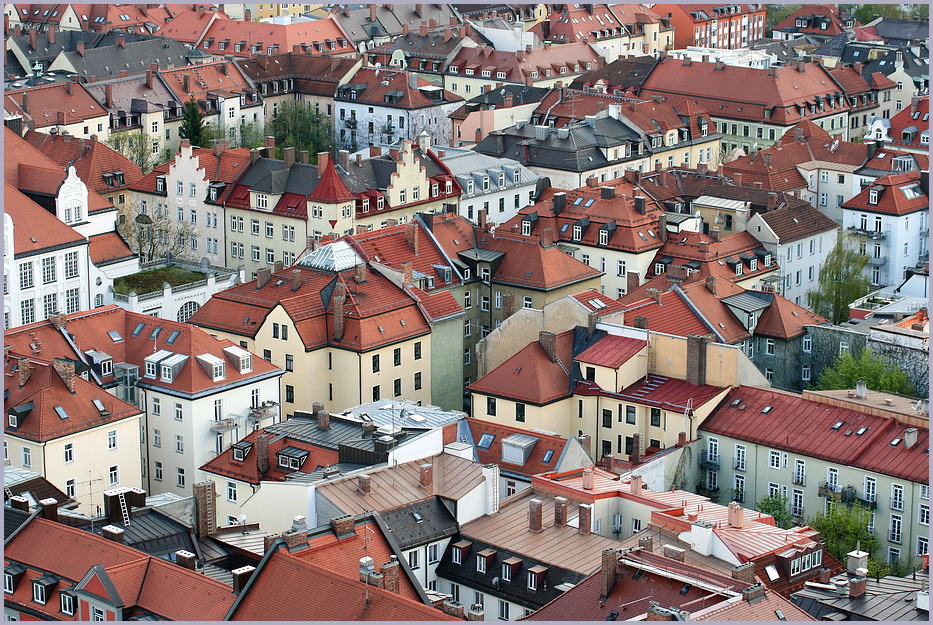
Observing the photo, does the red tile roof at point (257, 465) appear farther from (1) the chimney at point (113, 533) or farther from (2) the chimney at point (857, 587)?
(2) the chimney at point (857, 587)

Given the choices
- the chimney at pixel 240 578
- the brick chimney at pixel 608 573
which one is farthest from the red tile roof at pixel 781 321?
the chimney at pixel 240 578

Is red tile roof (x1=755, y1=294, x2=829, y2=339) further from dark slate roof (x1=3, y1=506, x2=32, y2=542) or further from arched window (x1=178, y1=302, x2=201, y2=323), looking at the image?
dark slate roof (x1=3, y1=506, x2=32, y2=542)

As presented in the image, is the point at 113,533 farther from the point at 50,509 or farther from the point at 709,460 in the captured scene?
the point at 709,460

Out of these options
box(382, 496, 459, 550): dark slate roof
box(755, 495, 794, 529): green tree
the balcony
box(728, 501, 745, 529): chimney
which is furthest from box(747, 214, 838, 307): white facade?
box(382, 496, 459, 550): dark slate roof

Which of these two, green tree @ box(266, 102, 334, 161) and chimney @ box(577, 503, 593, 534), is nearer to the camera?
chimney @ box(577, 503, 593, 534)

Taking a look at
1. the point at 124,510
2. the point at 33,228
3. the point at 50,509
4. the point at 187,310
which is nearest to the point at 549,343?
the point at 187,310
